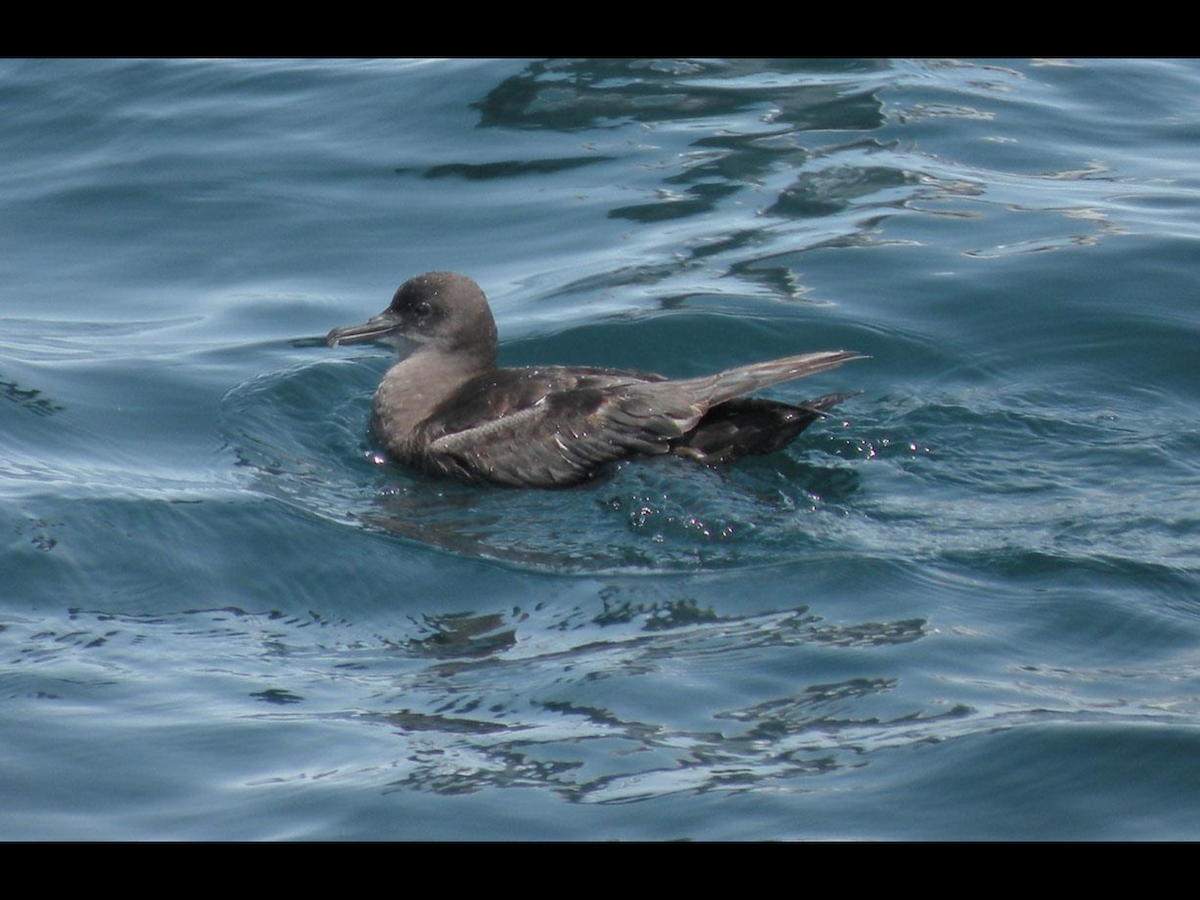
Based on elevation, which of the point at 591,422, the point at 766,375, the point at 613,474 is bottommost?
the point at 613,474

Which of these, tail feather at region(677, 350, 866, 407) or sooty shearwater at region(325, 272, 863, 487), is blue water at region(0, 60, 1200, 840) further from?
tail feather at region(677, 350, 866, 407)

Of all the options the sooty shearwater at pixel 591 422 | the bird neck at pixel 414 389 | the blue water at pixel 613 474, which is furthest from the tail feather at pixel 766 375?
the bird neck at pixel 414 389

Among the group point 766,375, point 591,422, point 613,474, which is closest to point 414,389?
point 591,422

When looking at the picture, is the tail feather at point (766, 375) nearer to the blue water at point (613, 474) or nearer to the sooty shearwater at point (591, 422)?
the sooty shearwater at point (591, 422)

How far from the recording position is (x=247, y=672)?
602 centimetres

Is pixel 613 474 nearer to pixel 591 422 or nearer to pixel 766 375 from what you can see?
pixel 591 422

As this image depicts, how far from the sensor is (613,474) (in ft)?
24.8

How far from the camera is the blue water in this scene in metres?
5.21

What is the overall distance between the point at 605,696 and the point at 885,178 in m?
6.46

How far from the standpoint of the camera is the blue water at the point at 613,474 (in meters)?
5.21

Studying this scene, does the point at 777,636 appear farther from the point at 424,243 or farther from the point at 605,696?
the point at 424,243

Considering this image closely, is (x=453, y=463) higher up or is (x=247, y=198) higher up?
(x=247, y=198)

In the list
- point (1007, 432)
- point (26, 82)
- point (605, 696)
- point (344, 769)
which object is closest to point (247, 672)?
point (344, 769)

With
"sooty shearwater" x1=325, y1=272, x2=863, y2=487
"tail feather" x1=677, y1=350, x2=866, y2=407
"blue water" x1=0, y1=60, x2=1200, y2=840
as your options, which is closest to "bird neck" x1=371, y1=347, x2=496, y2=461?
"sooty shearwater" x1=325, y1=272, x2=863, y2=487
